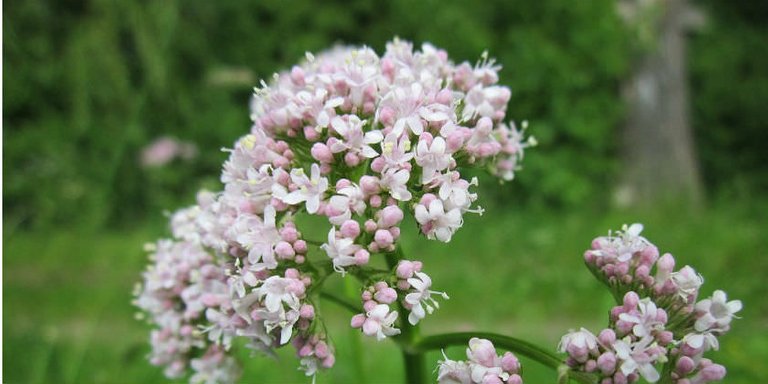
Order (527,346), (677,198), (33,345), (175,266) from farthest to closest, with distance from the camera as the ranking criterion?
(677,198)
(33,345)
(175,266)
(527,346)

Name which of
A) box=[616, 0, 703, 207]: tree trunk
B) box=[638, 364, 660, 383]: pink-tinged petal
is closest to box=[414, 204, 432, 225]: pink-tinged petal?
box=[638, 364, 660, 383]: pink-tinged petal

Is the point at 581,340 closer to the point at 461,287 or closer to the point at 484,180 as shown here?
the point at 461,287

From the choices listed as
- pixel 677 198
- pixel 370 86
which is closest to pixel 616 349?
pixel 370 86

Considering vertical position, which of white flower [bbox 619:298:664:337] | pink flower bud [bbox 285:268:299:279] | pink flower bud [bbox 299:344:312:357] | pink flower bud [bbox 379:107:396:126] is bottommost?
pink flower bud [bbox 299:344:312:357]

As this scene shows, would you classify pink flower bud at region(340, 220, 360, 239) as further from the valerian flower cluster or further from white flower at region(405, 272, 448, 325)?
white flower at region(405, 272, 448, 325)

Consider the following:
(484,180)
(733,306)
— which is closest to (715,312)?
(733,306)

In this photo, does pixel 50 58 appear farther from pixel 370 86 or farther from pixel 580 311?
pixel 370 86
